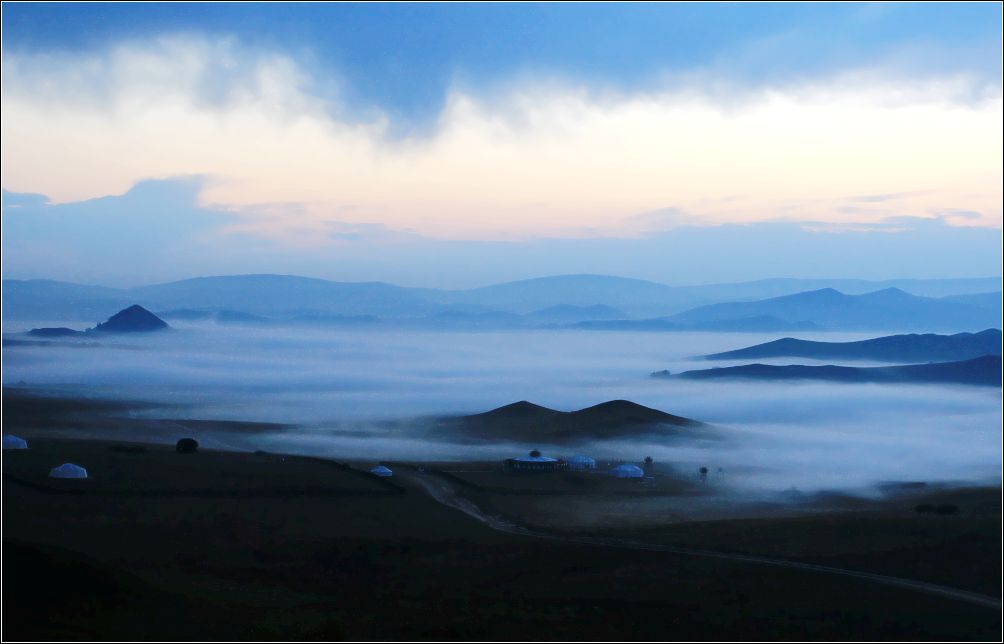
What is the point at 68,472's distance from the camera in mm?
47500

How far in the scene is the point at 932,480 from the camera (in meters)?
64.1

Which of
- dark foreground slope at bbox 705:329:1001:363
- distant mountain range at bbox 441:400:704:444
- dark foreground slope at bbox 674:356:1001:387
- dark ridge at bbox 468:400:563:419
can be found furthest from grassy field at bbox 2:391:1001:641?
dark foreground slope at bbox 705:329:1001:363

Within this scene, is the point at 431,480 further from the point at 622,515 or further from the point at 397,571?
the point at 397,571

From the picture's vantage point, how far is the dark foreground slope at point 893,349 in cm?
16625

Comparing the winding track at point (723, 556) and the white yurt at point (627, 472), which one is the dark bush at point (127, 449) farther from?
the white yurt at point (627, 472)

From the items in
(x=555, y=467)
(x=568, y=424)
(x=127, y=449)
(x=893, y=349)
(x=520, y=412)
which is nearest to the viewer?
(x=127, y=449)

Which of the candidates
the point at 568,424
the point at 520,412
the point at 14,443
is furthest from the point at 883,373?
the point at 14,443

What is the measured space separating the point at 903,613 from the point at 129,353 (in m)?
140

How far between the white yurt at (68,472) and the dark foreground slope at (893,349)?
138 m

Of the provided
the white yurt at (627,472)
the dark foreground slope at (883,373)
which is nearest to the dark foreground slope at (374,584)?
the white yurt at (627,472)

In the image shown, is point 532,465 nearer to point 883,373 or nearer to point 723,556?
point 723,556

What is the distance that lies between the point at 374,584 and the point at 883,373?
4937 inches

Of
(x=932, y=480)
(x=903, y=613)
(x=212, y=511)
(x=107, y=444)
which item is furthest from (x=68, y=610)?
(x=932, y=480)

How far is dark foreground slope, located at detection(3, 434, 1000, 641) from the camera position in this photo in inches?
1042
